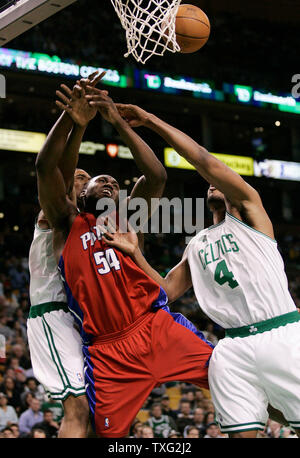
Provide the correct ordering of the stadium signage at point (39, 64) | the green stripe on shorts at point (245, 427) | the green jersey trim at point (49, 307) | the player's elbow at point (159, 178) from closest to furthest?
the green stripe on shorts at point (245, 427)
the player's elbow at point (159, 178)
the green jersey trim at point (49, 307)
the stadium signage at point (39, 64)

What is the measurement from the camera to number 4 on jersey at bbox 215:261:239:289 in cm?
355

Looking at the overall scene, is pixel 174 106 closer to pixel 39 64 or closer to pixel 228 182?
pixel 39 64

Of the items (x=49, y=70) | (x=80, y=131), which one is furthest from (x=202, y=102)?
(x=80, y=131)

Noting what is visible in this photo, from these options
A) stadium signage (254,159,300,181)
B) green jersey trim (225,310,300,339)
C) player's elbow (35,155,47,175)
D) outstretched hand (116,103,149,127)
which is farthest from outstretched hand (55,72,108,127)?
stadium signage (254,159,300,181)

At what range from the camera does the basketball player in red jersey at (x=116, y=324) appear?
3.69 m

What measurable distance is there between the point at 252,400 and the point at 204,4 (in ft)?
51.2

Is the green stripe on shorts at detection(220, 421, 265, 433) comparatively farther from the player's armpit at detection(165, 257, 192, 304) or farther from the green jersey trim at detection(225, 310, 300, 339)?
the player's armpit at detection(165, 257, 192, 304)

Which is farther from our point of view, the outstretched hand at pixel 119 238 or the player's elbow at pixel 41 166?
the outstretched hand at pixel 119 238

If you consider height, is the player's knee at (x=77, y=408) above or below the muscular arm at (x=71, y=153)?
below

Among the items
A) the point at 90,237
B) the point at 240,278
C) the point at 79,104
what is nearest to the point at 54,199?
the point at 90,237

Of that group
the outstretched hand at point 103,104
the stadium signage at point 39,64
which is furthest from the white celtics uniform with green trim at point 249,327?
the stadium signage at point 39,64

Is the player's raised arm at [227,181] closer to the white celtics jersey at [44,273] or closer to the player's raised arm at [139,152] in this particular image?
the player's raised arm at [139,152]

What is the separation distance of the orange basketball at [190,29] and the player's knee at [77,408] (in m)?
2.28
